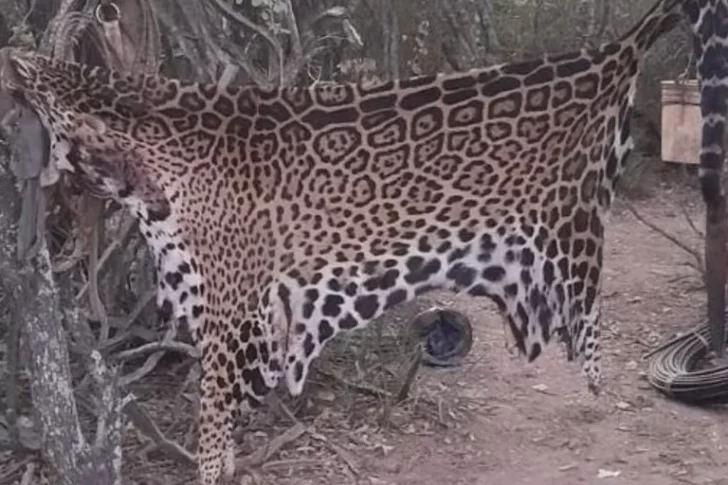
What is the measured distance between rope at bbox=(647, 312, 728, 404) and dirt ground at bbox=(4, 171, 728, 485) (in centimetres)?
4

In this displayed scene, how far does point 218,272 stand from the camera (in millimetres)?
2525

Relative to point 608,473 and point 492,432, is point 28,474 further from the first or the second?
point 608,473

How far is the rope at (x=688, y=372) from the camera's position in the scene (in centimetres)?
415

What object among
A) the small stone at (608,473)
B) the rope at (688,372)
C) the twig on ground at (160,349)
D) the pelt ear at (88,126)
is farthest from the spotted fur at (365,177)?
the rope at (688,372)

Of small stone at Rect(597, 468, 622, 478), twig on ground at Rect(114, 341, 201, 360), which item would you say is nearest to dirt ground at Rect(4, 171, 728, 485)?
small stone at Rect(597, 468, 622, 478)

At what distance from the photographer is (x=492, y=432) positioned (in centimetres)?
401

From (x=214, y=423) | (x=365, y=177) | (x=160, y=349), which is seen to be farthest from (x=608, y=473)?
(x=365, y=177)

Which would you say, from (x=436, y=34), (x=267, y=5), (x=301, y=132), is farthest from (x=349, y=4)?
(x=301, y=132)

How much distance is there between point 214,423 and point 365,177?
62cm

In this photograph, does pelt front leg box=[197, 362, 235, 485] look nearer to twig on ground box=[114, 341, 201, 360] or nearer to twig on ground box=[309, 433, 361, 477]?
twig on ground box=[114, 341, 201, 360]

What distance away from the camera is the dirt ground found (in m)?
3.68

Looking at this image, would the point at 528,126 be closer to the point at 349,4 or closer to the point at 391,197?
the point at 391,197

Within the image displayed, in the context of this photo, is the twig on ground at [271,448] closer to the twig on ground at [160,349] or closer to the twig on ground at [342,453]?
the twig on ground at [342,453]

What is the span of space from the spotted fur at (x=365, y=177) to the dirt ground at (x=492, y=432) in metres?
1.22
